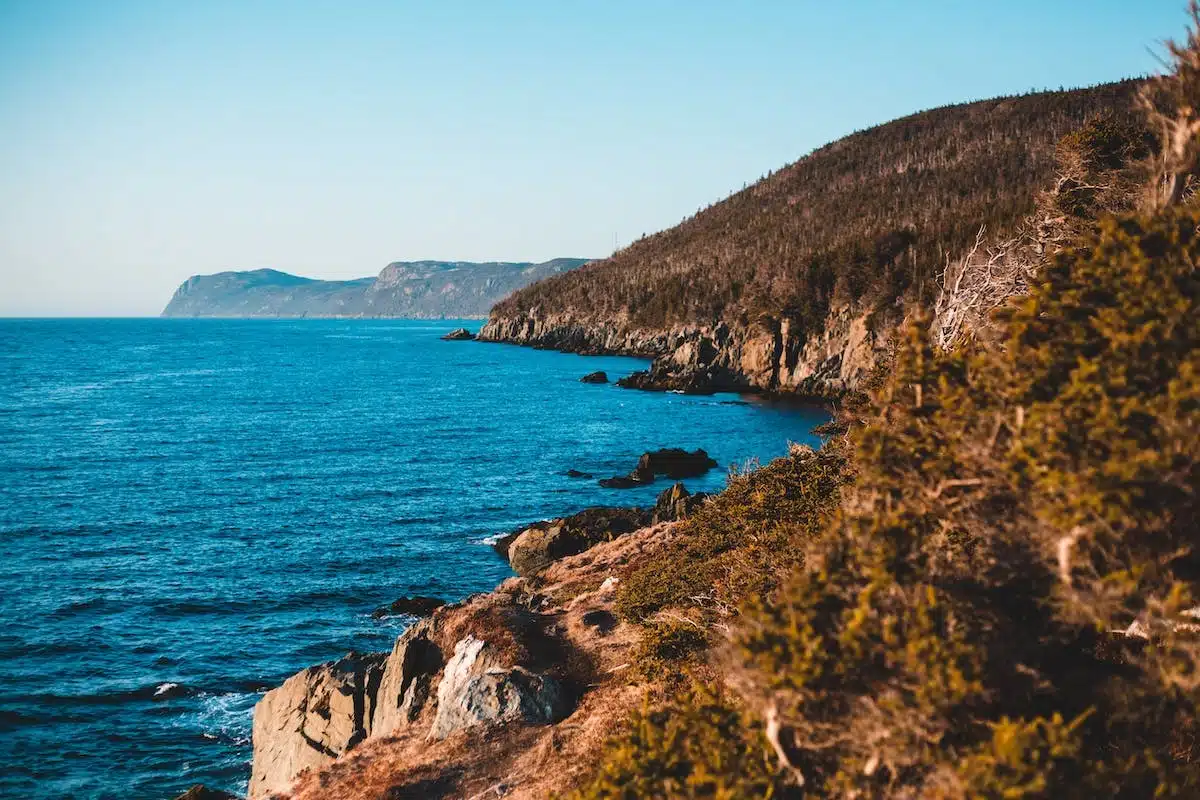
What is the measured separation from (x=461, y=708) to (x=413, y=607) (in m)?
17.2

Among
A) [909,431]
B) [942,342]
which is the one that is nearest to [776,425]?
[942,342]

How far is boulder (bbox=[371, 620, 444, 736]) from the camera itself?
24.3m

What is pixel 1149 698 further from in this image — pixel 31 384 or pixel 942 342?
pixel 31 384

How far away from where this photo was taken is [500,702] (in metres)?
22.4

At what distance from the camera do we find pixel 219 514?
52812mm

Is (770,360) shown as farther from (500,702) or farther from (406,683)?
→ (500,702)

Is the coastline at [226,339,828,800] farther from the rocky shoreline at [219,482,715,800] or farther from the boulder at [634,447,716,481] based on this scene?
the boulder at [634,447,716,481]

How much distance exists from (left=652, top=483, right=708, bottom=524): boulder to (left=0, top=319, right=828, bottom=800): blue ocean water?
8.31 meters

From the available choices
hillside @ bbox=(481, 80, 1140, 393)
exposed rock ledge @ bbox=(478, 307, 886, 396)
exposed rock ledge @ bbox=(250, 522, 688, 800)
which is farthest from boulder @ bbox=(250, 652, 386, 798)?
exposed rock ledge @ bbox=(478, 307, 886, 396)

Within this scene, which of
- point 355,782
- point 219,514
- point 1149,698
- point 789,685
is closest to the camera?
point 789,685

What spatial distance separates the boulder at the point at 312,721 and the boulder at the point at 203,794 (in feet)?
2.69

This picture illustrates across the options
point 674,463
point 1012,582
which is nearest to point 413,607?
point 674,463

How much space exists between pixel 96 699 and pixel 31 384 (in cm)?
11226

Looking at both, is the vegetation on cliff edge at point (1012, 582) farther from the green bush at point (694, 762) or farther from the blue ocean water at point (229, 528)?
the blue ocean water at point (229, 528)
